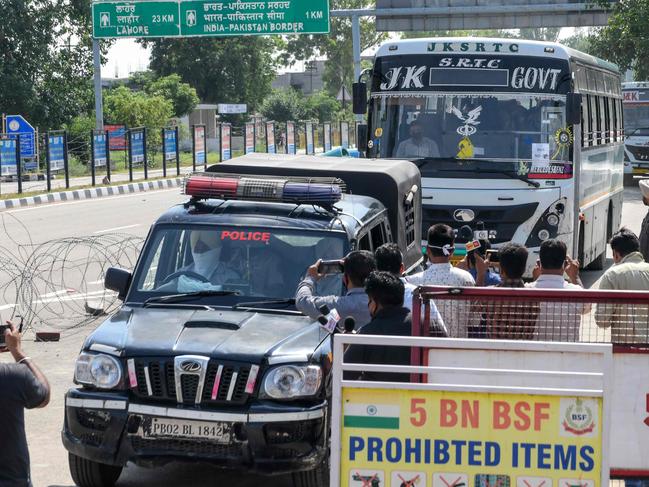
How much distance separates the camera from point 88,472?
682cm

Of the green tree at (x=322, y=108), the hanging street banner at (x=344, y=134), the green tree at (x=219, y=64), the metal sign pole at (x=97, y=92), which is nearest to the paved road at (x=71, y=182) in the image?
the metal sign pole at (x=97, y=92)

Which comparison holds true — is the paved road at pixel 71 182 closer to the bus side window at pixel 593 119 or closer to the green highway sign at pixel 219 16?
the green highway sign at pixel 219 16

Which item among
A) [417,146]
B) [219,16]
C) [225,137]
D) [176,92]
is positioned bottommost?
[225,137]

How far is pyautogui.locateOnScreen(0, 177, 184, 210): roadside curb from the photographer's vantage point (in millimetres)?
28223

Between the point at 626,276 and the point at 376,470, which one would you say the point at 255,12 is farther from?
the point at 376,470

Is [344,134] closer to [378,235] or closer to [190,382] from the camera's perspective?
[378,235]

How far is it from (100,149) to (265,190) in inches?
1063

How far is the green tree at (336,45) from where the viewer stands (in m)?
110

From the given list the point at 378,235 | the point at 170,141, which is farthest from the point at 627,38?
the point at 378,235

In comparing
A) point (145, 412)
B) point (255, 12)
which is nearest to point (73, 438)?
point (145, 412)

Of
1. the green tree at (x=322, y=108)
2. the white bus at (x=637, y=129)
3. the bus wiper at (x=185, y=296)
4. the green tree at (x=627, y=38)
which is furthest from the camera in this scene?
the green tree at (x=322, y=108)

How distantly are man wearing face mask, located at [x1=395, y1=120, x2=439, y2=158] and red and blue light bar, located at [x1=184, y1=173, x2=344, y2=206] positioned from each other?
6457 mm

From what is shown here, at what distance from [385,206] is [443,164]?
4.66 m

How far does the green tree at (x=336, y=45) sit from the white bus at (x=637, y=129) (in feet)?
234
